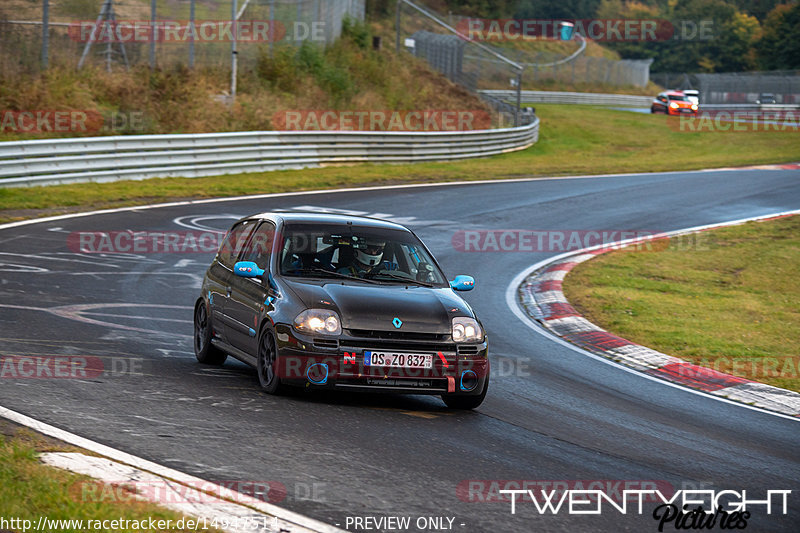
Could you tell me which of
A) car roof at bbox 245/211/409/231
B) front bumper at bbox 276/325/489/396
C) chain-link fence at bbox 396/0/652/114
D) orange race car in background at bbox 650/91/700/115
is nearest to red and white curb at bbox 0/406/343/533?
front bumper at bbox 276/325/489/396

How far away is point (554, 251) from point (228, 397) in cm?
1242

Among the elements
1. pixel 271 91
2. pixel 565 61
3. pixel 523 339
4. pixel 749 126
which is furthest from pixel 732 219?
pixel 565 61

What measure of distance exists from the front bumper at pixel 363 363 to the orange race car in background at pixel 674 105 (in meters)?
58.1

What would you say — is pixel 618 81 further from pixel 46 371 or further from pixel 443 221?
pixel 46 371

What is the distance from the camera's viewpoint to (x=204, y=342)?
31.8ft

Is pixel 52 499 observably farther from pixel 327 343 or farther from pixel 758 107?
pixel 758 107

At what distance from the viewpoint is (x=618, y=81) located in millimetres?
85438

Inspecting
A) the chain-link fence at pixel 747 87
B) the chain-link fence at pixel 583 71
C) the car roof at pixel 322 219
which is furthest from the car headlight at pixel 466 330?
the chain-link fence at pixel 747 87

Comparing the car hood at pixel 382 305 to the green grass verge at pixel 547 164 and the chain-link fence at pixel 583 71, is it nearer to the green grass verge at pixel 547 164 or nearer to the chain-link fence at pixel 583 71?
the green grass verge at pixel 547 164

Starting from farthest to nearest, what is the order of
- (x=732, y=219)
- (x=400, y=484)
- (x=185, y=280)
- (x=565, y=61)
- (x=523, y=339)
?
(x=565, y=61) < (x=732, y=219) < (x=185, y=280) < (x=523, y=339) < (x=400, y=484)

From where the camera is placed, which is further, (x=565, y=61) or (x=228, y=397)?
(x=565, y=61)

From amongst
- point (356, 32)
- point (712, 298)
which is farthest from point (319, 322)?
point (356, 32)

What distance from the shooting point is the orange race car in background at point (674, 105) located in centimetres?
6309

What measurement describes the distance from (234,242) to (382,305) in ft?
8.58
